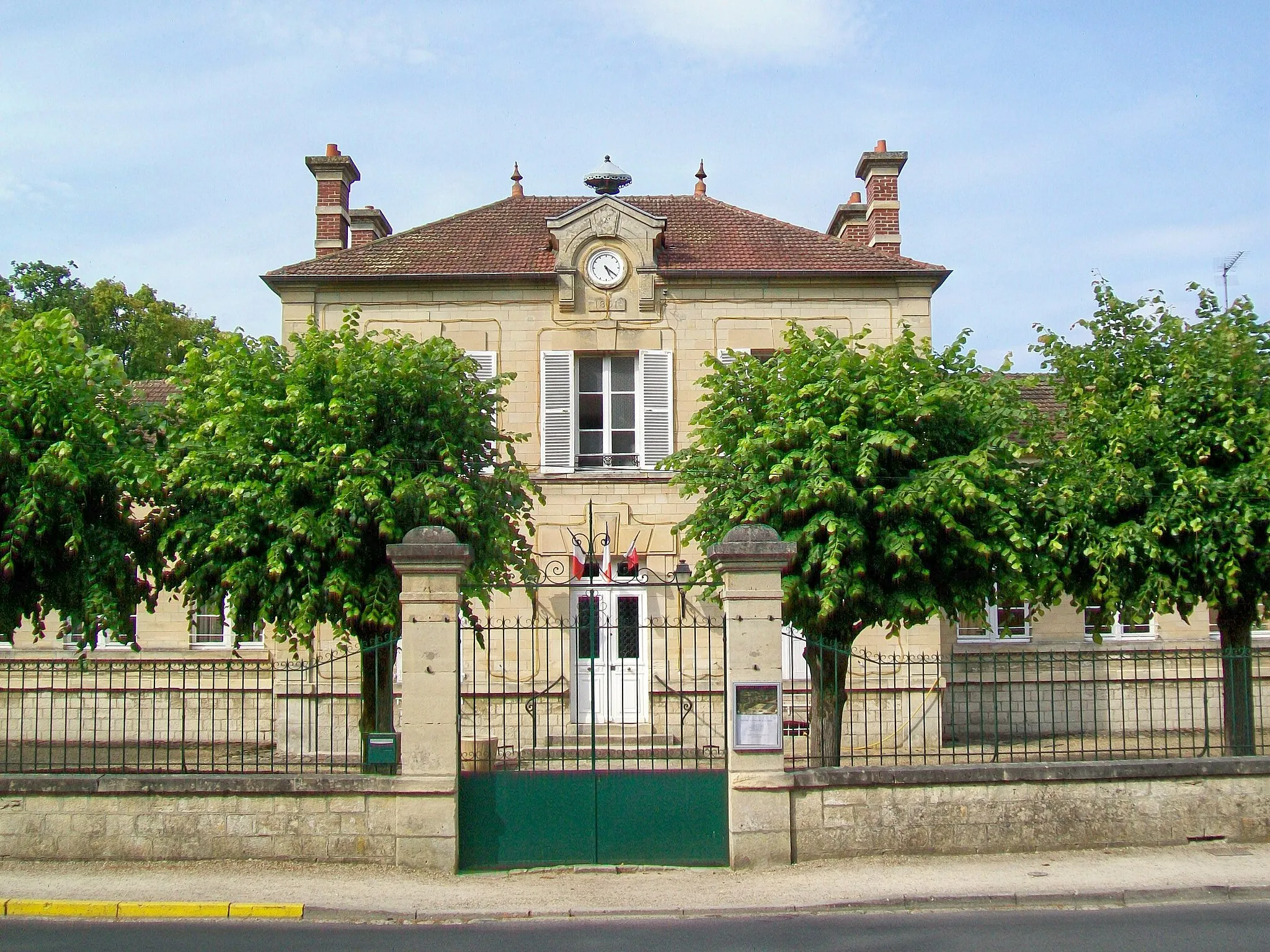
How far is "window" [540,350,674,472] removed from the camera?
740 inches

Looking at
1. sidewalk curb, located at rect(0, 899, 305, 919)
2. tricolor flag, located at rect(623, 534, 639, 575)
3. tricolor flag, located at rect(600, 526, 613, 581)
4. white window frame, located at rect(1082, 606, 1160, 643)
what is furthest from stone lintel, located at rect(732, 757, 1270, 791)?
white window frame, located at rect(1082, 606, 1160, 643)

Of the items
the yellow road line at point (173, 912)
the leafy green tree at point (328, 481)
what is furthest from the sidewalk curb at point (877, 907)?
the leafy green tree at point (328, 481)

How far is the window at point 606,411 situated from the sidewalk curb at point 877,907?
10.2m

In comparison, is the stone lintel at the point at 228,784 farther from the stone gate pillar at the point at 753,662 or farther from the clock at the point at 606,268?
the clock at the point at 606,268

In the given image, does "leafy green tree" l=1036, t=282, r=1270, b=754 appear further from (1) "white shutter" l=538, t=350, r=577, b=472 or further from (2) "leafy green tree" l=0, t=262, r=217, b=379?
(2) "leafy green tree" l=0, t=262, r=217, b=379

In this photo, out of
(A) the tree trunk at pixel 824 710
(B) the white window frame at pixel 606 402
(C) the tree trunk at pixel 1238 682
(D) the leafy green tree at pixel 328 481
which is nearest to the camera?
(A) the tree trunk at pixel 824 710

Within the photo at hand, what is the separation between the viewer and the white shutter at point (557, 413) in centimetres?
1878


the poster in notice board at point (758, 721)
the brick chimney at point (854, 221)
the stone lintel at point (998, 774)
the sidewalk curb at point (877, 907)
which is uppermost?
the brick chimney at point (854, 221)

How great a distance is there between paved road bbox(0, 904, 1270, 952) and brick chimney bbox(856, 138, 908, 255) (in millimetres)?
12831

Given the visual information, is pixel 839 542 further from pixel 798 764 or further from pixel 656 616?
pixel 656 616

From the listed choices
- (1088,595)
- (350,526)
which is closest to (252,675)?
(350,526)

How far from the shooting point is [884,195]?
66.2ft

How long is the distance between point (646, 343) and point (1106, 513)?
7962 mm

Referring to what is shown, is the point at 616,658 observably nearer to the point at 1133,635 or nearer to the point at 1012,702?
the point at 1012,702
